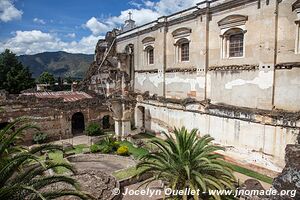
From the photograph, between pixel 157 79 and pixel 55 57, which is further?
pixel 55 57

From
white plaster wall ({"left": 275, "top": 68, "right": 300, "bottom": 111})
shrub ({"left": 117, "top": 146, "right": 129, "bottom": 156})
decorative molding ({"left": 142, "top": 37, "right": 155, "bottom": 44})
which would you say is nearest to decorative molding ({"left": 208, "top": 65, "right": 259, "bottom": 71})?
white plaster wall ({"left": 275, "top": 68, "right": 300, "bottom": 111})

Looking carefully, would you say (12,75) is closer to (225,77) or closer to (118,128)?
(118,128)

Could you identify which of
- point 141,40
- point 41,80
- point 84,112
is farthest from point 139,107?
point 41,80

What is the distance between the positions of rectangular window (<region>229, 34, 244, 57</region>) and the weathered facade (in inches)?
519

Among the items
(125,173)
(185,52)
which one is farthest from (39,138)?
(185,52)

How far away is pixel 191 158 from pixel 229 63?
10.2m

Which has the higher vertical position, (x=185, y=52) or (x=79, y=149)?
(x=185, y=52)

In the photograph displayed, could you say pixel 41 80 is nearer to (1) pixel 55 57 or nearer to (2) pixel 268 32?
(2) pixel 268 32

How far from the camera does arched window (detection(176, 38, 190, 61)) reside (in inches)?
808

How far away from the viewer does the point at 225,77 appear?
55.5 feet

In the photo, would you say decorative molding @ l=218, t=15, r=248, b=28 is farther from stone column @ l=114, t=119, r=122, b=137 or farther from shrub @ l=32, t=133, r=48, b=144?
shrub @ l=32, t=133, r=48, b=144

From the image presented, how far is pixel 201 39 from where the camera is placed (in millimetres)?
18328

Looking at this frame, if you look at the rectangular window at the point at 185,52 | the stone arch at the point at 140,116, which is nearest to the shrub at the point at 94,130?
the stone arch at the point at 140,116

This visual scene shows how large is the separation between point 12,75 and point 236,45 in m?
34.9
